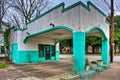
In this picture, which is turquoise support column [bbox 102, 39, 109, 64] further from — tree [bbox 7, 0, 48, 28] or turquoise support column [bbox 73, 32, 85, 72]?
tree [bbox 7, 0, 48, 28]

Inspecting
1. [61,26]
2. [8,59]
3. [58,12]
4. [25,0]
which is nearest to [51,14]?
[58,12]

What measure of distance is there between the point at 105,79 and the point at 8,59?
13.8m

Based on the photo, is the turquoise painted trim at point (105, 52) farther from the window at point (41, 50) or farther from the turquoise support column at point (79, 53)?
the window at point (41, 50)

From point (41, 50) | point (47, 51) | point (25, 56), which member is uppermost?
point (41, 50)

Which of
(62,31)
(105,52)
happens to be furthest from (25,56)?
(105,52)

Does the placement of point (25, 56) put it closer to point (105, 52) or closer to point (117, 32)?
point (105, 52)

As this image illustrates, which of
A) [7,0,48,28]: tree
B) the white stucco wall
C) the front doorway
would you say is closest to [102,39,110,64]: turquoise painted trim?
the white stucco wall

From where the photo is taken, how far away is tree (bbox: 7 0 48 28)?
87.7 ft

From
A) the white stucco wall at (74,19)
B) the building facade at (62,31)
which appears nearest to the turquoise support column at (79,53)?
the building facade at (62,31)

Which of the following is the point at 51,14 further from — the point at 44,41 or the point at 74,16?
the point at 44,41

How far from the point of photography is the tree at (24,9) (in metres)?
26.7

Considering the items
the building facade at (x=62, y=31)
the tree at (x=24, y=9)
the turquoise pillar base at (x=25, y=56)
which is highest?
the tree at (x=24, y=9)

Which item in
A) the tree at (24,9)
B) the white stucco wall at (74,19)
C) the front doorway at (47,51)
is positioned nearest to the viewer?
the white stucco wall at (74,19)

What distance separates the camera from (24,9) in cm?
2711
